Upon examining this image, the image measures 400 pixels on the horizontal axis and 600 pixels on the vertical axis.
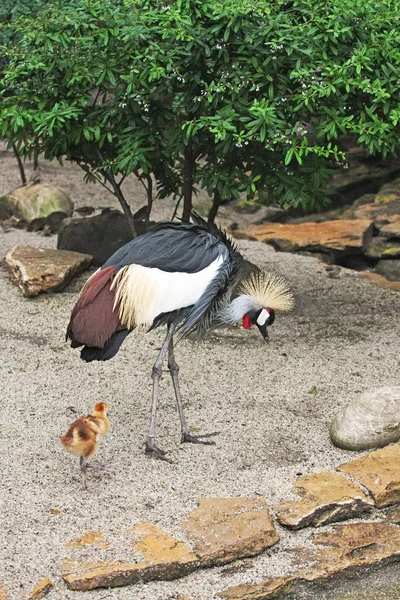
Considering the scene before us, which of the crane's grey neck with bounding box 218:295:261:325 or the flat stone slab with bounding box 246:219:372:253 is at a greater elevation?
the crane's grey neck with bounding box 218:295:261:325

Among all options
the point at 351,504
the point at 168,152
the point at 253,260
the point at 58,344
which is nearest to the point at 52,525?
the point at 351,504

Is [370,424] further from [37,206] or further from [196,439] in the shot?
[37,206]

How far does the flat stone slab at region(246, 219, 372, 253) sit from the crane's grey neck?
389 cm

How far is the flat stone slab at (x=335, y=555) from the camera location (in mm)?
3881

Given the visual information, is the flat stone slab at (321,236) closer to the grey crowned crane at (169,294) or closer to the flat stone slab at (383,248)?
the flat stone slab at (383,248)

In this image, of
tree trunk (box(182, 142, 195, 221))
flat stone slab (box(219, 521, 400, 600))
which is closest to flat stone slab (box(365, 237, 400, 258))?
tree trunk (box(182, 142, 195, 221))

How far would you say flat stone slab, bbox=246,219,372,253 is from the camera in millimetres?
8898

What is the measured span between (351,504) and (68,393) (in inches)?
81.4

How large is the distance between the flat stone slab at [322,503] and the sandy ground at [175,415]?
7cm

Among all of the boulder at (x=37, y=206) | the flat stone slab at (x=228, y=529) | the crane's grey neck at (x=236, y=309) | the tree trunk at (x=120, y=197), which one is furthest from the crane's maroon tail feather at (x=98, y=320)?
the boulder at (x=37, y=206)

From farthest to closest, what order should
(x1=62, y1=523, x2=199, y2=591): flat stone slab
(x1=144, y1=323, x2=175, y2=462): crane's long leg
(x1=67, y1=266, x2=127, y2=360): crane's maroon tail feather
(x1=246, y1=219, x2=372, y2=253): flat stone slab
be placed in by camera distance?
(x1=246, y1=219, x2=372, y2=253): flat stone slab, (x1=144, y1=323, x2=175, y2=462): crane's long leg, (x1=67, y1=266, x2=127, y2=360): crane's maroon tail feather, (x1=62, y1=523, x2=199, y2=591): flat stone slab

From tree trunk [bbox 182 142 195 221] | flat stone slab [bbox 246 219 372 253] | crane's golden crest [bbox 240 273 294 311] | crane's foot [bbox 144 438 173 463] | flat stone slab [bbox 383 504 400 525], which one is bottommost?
flat stone slab [bbox 383 504 400 525]

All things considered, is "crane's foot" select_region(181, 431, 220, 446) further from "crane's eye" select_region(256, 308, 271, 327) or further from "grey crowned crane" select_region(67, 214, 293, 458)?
"crane's eye" select_region(256, 308, 271, 327)

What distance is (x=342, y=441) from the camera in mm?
4984
